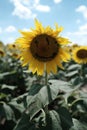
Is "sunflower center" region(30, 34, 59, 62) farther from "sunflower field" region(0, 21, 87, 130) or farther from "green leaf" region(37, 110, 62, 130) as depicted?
"green leaf" region(37, 110, 62, 130)

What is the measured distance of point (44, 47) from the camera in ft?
10.4

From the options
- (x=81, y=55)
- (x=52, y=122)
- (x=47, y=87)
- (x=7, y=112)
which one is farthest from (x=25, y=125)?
(x=81, y=55)

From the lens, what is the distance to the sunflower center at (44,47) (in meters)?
3.19

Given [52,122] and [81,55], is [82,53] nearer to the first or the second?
[81,55]

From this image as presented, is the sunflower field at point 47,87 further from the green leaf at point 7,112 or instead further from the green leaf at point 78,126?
the green leaf at point 7,112

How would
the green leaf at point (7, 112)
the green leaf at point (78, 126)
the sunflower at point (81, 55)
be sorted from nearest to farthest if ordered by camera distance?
the green leaf at point (78, 126) → the green leaf at point (7, 112) → the sunflower at point (81, 55)

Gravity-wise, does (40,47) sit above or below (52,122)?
above

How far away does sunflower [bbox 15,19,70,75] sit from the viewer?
3225 millimetres

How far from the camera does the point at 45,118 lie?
3051 millimetres

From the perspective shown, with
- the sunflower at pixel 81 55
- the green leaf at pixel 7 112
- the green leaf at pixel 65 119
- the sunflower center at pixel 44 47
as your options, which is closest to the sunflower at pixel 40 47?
the sunflower center at pixel 44 47

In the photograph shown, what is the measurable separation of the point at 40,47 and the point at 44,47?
37 mm

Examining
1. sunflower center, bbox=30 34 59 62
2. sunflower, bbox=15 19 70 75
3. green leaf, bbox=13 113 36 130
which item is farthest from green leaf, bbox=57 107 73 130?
sunflower center, bbox=30 34 59 62

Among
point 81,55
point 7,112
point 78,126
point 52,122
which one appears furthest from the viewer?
point 81,55

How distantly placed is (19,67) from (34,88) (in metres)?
4.93
